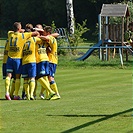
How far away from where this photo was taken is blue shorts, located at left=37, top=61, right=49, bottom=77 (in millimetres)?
15719

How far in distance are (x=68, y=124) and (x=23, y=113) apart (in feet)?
5.68

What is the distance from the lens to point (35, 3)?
7431 cm

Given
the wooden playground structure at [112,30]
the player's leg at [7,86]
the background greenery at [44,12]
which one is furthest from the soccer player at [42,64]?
the background greenery at [44,12]

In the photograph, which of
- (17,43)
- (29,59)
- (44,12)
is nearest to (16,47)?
(17,43)

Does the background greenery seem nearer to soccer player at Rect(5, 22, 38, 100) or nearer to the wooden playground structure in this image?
the wooden playground structure

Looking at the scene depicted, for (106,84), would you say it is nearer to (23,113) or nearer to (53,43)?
(53,43)

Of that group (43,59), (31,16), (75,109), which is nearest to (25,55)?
(43,59)

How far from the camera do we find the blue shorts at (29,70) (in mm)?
15558

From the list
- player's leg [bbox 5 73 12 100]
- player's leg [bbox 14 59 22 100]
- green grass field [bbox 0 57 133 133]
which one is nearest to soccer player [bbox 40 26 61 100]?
green grass field [bbox 0 57 133 133]

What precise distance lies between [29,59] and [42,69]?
0.44 m

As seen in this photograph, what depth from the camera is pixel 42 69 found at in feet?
51.6

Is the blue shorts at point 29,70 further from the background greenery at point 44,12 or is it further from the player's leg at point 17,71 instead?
the background greenery at point 44,12

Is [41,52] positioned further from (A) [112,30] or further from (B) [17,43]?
(A) [112,30]

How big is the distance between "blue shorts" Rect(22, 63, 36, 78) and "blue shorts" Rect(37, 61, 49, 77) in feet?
0.57
